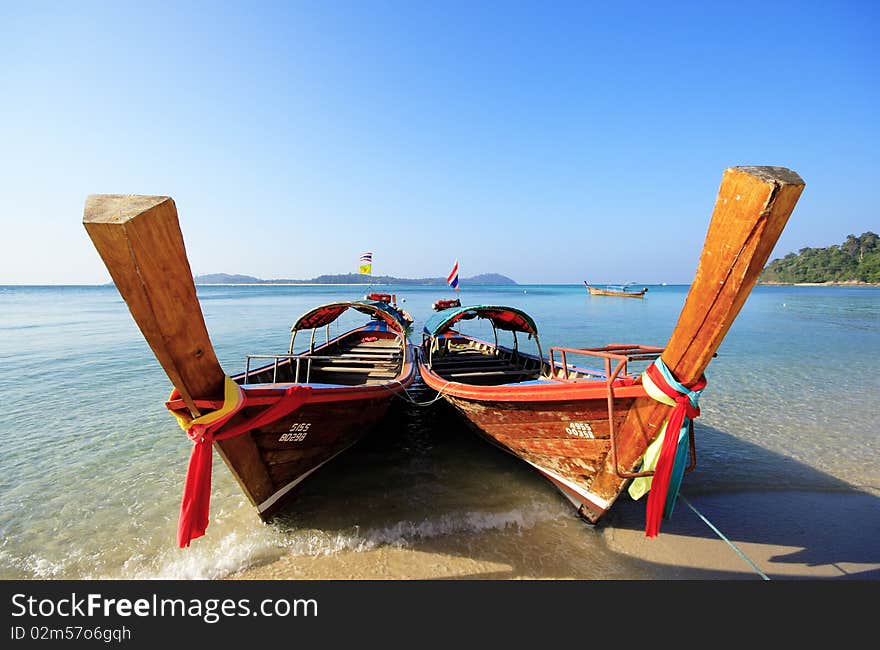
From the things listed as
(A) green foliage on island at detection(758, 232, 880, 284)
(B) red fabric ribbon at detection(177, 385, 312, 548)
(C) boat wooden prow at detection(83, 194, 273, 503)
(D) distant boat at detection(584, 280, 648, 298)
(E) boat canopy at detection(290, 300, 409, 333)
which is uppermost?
(A) green foliage on island at detection(758, 232, 880, 284)

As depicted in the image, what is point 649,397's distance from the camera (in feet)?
12.5

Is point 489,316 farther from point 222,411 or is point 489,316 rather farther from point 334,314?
point 222,411

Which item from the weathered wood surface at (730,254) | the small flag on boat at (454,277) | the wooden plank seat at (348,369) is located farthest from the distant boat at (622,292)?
the weathered wood surface at (730,254)

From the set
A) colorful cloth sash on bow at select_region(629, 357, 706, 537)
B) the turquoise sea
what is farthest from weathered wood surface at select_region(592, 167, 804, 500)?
the turquoise sea

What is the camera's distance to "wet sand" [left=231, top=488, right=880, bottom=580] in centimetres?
438

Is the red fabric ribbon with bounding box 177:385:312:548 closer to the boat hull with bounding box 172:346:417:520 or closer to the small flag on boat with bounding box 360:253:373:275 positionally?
the boat hull with bounding box 172:346:417:520

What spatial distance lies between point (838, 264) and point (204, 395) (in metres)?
153

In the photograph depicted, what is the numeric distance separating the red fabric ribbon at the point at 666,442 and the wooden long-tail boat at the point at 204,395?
3997 mm

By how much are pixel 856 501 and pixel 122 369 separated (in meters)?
21.5

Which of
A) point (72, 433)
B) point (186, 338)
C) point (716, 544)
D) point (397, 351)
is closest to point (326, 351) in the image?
point (397, 351)

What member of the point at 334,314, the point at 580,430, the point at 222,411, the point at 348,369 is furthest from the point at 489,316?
the point at 222,411

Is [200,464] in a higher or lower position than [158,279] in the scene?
lower

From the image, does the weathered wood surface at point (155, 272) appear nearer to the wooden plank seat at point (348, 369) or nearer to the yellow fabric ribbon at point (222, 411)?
the yellow fabric ribbon at point (222, 411)

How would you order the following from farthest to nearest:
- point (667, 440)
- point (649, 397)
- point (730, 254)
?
1. point (649, 397)
2. point (667, 440)
3. point (730, 254)
